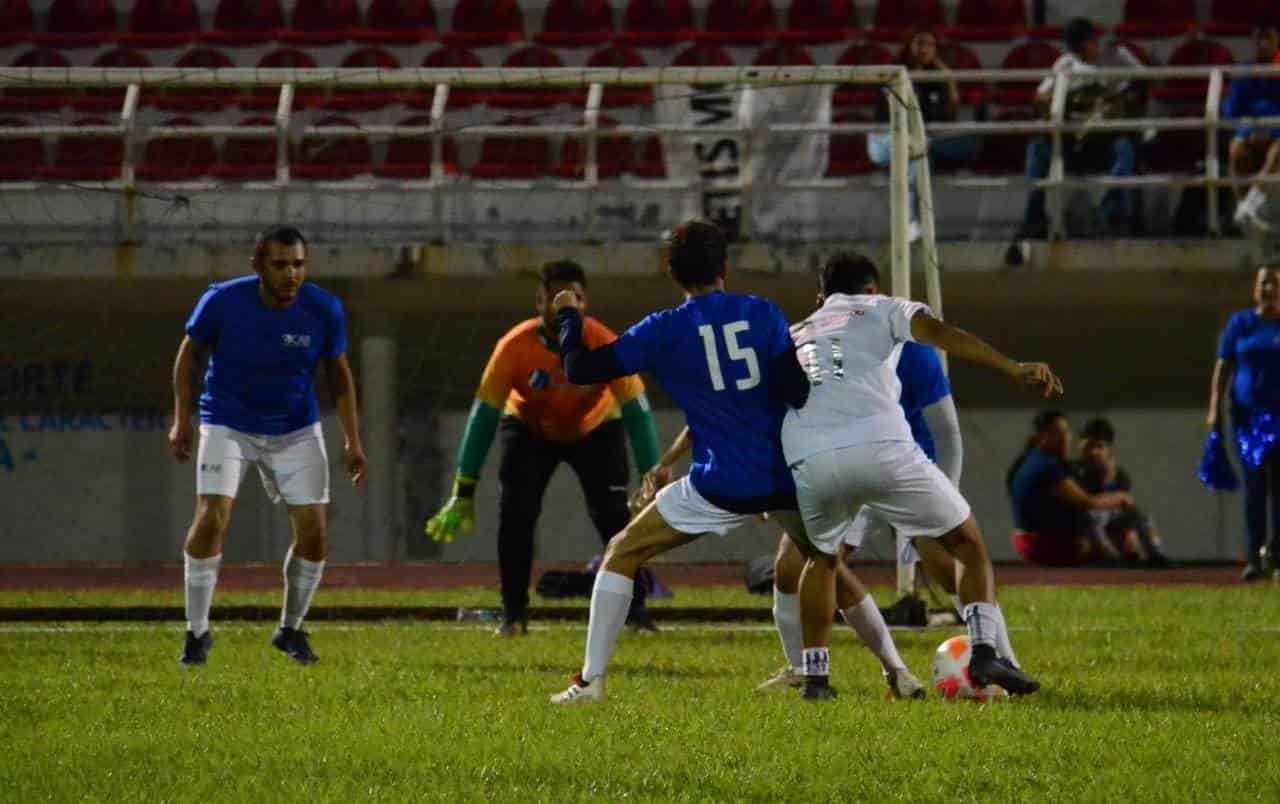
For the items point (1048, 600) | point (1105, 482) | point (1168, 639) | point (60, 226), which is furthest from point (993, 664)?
point (60, 226)

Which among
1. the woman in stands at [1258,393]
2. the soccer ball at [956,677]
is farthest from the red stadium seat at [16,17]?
the soccer ball at [956,677]

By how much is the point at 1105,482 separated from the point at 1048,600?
3.71 m

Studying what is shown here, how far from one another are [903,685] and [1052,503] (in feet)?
28.2

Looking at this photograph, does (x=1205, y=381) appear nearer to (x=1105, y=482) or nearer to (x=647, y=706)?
(x=1105, y=482)

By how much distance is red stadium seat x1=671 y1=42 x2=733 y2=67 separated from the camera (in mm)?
19578

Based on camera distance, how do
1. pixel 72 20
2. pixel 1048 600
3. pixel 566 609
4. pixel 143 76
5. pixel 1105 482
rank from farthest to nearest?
pixel 72 20
pixel 1105 482
pixel 1048 600
pixel 566 609
pixel 143 76

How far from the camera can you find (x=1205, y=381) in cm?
1811

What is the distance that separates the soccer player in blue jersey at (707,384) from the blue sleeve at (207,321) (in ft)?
7.60

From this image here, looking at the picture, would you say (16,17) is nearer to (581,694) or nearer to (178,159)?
(178,159)

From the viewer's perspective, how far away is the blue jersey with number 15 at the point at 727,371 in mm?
7430

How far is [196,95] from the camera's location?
63.0 ft

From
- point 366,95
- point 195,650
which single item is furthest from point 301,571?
point 366,95

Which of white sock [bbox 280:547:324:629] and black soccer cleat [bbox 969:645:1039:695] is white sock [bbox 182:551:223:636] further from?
black soccer cleat [bbox 969:645:1039:695]

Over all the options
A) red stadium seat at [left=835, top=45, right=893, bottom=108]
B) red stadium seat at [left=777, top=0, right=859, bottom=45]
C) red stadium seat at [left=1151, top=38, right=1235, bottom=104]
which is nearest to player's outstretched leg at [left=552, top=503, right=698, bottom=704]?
red stadium seat at [left=835, top=45, right=893, bottom=108]
